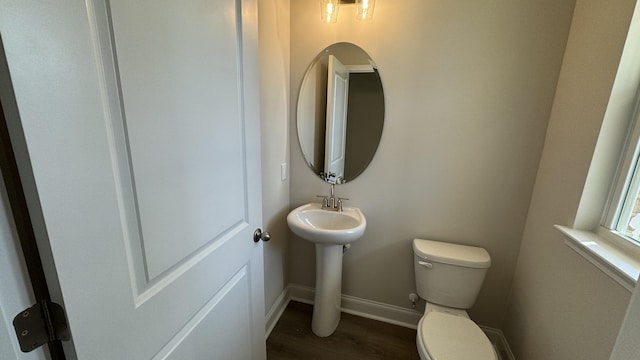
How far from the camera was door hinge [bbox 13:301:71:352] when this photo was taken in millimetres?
426

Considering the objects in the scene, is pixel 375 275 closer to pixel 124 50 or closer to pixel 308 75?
pixel 308 75

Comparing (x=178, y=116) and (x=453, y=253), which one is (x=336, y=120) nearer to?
(x=453, y=253)

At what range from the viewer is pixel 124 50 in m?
0.54

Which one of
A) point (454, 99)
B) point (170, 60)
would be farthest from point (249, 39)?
point (454, 99)

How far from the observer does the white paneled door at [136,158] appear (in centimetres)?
42

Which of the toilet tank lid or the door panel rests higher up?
the door panel

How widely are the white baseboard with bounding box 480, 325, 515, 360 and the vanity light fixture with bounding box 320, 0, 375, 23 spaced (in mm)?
2165

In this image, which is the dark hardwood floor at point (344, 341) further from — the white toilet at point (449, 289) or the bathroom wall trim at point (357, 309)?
the white toilet at point (449, 289)

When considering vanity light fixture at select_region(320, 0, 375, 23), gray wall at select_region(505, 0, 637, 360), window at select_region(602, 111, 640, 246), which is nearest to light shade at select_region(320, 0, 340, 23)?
vanity light fixture at select_region(320, 0, 375, 23)

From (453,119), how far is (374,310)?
1.45 metres

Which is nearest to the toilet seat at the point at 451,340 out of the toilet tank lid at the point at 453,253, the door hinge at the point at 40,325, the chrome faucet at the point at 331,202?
the toilet tank lid at the point at 453,253

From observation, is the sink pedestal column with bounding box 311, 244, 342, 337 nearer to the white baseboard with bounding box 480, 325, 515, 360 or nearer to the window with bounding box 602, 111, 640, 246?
the white baseboard with bounding box 480, 325, 515, 360

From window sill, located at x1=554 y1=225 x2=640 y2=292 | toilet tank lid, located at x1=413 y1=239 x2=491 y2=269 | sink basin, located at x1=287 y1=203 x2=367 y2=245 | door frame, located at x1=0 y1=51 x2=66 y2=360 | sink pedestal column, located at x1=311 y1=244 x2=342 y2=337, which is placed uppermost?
door frame, located at x1=0 y1=51 x2=66 y2=360

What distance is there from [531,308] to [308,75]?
1876 mm
